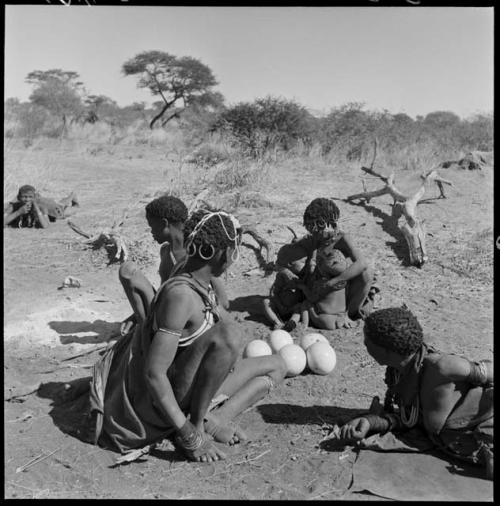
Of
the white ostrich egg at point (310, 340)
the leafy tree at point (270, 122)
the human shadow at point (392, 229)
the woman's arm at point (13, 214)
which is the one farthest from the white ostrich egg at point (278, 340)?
the leafy tree at point (270, 122)

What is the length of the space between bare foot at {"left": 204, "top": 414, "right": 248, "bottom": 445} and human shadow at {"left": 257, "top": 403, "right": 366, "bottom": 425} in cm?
34

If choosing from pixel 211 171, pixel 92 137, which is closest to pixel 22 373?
pixel 211 171

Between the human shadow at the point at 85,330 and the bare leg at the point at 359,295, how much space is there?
1.95 metres

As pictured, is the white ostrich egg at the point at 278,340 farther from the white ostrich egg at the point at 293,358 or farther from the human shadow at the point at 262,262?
the human shadow at the point at 262,262

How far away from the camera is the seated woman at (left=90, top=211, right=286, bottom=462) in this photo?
3119 millimetres

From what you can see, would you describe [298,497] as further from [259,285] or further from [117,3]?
[259,285]

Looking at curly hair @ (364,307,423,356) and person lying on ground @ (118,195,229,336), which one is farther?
person lying on ground @ (118,195,229,336)

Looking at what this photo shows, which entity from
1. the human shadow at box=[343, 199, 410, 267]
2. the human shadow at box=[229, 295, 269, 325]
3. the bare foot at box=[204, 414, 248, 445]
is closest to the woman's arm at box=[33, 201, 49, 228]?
the human shadow at box=[229, 295, 269, 325]

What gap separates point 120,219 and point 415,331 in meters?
5.89

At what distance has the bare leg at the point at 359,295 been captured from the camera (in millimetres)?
5238

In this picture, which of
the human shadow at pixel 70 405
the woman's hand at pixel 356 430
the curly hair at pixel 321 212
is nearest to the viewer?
the woman's hand at pixel 356 430

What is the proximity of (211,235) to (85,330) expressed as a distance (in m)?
2.79

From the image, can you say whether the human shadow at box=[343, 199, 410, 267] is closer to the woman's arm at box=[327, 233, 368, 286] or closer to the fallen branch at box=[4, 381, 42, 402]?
the woman's arm at box=[327, 233, 368, 286]

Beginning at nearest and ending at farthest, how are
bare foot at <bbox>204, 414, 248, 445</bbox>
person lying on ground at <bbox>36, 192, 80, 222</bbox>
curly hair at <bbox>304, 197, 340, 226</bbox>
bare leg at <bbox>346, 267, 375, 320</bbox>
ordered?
bare foot at <bbox>204, 414, 248, 445</bbox>, curly hair at <bbox>304, 197, 340, 226</bbox>, bare leg at <bbox>346, 267, 375, 320</bbox>, person lying on ground at <bbox>36, 192, 80, 222</bbox>
